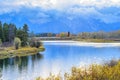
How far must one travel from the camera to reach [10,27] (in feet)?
463

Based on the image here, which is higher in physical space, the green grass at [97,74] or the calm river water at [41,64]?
the green grass at [97,74]

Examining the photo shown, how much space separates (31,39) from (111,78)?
12740 centimetres

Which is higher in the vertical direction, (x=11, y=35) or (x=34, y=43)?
(x=11, y=35)

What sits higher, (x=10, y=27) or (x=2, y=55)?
(x=10, y=27)

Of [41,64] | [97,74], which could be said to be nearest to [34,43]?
[41,64]

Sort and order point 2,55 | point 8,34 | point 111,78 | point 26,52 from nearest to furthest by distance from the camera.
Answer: point 111,78
point 2,55
point 26,52
point 8,34


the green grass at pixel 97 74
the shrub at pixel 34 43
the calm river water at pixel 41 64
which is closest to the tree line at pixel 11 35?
the shrub at pixel 34 43

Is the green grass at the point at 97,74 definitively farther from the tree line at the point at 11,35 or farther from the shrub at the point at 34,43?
the shrub at the point at 34,43

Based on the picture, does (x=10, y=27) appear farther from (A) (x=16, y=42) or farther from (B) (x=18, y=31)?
(A) (x=16, y=42)

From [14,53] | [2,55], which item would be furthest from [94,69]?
[14,53]

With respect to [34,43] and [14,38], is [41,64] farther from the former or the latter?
[34,43]

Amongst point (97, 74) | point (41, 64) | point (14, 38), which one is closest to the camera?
point (97, 74)

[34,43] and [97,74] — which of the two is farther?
[34,43]

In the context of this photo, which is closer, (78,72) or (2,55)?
(78,72)
